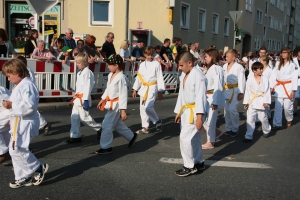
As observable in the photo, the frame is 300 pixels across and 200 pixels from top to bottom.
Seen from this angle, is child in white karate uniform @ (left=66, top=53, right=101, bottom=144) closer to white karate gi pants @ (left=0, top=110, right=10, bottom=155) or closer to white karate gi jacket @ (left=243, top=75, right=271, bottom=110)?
white karate gi pants @ (left=0, top=110, right=10, bottom=155)

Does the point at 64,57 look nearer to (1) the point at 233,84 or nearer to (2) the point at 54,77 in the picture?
(2) the point at 54,77

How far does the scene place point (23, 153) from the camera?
173 inches

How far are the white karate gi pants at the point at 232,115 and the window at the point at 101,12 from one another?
41.5ft

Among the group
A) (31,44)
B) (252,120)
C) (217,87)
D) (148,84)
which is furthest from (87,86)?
(31,44)

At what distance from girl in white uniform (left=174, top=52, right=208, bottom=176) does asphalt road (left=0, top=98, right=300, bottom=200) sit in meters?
0.30

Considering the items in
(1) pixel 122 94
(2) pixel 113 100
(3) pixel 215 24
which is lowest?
(2) pixel 113 100

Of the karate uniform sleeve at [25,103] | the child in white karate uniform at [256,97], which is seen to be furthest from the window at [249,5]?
the karate uniform sleeve at [25,103]

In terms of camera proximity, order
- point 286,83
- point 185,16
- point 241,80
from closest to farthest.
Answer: point 241,80 → point 286,83 → point 185,16

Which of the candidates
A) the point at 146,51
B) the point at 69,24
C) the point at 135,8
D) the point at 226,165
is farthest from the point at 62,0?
the point at 226,165

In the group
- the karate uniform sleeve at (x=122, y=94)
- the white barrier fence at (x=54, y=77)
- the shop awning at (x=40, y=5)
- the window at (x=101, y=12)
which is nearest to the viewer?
the karate uniform sleeve at (x=122, y=94)

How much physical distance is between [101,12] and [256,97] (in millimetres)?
13606

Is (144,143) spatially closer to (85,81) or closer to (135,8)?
(85,81)

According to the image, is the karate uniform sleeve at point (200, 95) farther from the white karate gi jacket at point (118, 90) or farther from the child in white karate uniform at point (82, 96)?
the child in white karate uniform at point (82, 96)

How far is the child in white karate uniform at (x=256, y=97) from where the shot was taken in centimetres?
718
